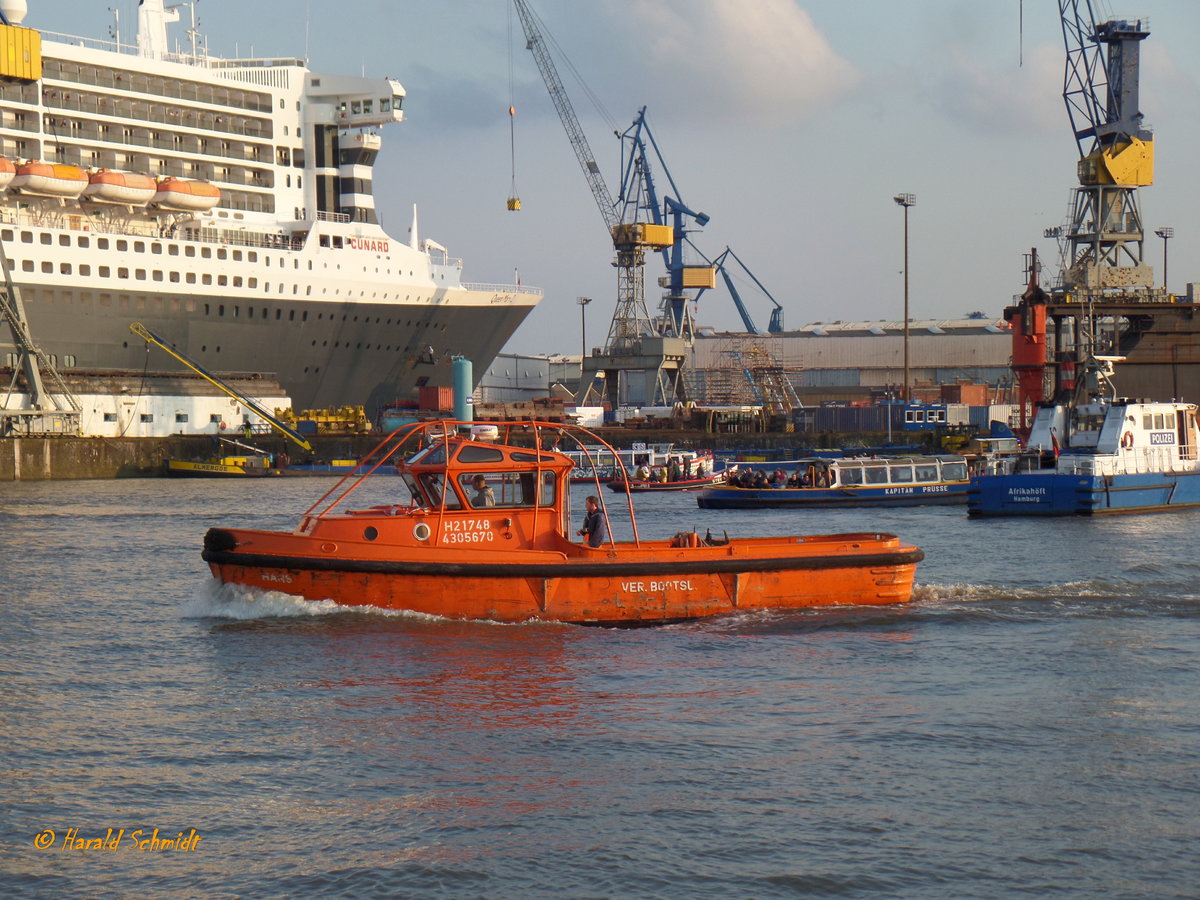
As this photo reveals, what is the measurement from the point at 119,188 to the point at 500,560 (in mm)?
49253

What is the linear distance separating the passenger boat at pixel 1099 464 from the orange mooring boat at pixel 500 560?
21837 millimetres

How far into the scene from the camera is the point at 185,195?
64.1m

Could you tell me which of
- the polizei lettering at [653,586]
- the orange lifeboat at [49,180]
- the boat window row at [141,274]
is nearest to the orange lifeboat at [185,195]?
the orange lifeboat at [49,180]

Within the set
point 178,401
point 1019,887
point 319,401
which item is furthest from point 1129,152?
point 1019,887

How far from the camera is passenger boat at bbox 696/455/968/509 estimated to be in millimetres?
45469

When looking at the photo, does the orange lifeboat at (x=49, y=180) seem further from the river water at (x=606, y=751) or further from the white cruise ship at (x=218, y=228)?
the river water at (x=606, y=751)

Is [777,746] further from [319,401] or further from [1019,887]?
[319,401]

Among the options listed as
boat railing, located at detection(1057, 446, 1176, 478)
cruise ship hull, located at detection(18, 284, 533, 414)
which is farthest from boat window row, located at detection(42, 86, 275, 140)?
boat railing, located at detection(1057, 446, 1176, 478)

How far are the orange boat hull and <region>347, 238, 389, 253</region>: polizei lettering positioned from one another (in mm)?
51241

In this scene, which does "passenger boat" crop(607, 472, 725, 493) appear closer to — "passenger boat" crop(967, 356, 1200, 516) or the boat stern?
"passenger boat" crop(967, 356, 1200, 516)

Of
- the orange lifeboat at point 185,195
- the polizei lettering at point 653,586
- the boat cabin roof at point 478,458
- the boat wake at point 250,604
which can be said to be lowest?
the boat wake at point 250,604

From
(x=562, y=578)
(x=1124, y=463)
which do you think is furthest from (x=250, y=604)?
(x=1124, y=463)

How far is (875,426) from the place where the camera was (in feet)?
268

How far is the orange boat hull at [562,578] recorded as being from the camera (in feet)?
62.7
